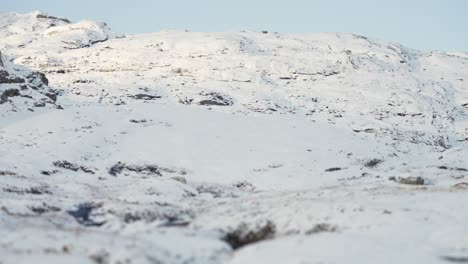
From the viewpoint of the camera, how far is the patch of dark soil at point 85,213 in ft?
58.9

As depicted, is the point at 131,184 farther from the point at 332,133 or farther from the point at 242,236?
the point at 332,133

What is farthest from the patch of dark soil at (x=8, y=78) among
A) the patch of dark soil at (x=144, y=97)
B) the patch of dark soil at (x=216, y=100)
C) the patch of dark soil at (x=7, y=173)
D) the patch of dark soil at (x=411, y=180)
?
the patch of dark soil at (x=411, y=180)

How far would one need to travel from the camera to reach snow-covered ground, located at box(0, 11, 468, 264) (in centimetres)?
1441

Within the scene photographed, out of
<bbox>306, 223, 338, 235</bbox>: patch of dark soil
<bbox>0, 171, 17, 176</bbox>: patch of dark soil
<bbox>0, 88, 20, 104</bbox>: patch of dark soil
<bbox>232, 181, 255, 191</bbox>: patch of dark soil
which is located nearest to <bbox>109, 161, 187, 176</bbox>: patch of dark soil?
<bbox>232, 181, 255, 191</bbox>: patch of dark soil

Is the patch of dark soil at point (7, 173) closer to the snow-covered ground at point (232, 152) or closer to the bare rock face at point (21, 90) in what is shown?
the snow-covered ground at point (232, 152)

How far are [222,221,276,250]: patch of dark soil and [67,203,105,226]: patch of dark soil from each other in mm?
4928

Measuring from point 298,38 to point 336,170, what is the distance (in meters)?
66.0

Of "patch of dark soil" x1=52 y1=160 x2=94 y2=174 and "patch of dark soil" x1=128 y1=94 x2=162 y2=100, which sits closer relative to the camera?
"patch of dark soil" x1=52 y1=160 x2=94 y2=174

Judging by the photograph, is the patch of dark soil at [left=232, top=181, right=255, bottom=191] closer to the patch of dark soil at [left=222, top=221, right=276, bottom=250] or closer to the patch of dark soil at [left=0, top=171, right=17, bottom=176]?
the patch of dark soil at [left=0, top=171, right=17, bottom=176]

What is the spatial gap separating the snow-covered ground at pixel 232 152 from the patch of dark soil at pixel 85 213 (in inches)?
3.8

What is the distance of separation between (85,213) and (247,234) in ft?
22.6

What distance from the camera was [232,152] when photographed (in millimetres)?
36469

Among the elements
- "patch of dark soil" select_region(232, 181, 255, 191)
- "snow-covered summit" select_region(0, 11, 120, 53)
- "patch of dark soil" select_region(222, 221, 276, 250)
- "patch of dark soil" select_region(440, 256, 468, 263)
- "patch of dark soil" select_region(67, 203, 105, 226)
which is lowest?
"snow-covered summit" select_region(0, 11, 120, 53)

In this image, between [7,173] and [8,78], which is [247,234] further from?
[8,78]
